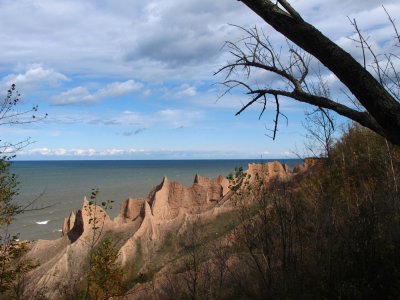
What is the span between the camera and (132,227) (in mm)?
32188

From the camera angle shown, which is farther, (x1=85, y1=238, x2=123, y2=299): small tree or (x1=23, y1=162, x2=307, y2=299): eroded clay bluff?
(x1=23, y1=162, x2=307, y2=299): eroded clay bluff

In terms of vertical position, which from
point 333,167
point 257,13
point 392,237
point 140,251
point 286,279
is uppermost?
point 257,13

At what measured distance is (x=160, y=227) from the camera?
3228cm

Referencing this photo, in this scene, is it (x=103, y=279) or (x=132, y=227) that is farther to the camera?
(x=132, y=227)

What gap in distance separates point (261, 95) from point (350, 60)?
1338 mm

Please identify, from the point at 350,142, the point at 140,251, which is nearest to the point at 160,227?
the point at 140,251

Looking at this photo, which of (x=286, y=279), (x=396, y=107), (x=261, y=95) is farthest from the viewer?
(x=286, y=279)

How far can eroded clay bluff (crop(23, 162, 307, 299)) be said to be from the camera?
1078 inches

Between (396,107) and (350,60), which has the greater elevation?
(350,60)

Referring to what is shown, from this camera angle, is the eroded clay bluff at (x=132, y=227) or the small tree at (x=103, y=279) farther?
the eroded clay bluff at (x=132, y=227)

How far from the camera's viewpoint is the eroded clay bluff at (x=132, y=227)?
89.8 feet

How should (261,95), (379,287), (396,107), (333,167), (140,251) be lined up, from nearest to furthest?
(396,107)
(261,95)
(379,287)
(333,167)
(140,251)

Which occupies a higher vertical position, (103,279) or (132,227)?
(103,279)

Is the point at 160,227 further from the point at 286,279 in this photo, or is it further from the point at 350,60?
the point at 350,60
